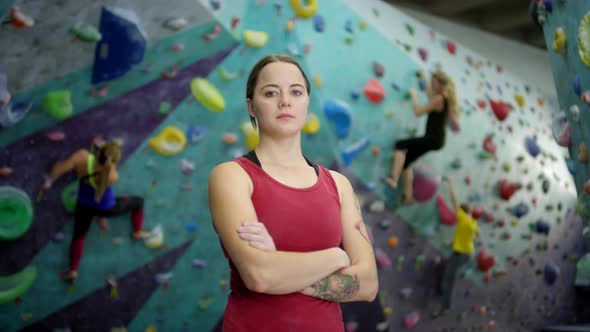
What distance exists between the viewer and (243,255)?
107 cm

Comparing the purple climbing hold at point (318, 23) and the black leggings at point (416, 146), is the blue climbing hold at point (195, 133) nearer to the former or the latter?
the purple climbing hold at point (318, 23)

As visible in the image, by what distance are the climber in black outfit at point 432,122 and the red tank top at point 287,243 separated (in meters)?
3.09

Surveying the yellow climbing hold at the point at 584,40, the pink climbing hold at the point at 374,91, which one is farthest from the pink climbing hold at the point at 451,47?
the yellow climbing hold at the point at 584,40

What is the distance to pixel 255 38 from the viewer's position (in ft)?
11.7

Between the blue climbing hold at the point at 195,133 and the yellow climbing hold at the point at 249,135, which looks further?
the yellow climbing hold at the point at 249,135

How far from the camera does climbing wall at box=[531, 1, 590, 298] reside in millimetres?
1937

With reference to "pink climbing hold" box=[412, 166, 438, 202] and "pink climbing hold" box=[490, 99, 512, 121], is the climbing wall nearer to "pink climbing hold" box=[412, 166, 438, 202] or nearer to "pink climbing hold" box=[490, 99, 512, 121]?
"pink climbing hold" box=[412, 166, 438, 202]

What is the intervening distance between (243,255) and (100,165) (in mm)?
2281

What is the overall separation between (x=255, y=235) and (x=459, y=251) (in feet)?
12.6

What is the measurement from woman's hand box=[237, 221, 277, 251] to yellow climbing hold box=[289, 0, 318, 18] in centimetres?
295

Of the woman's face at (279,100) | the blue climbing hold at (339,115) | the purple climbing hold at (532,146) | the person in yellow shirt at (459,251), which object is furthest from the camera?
the purple climbing hold at (532,146)

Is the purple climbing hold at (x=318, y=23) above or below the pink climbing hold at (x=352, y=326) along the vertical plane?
above

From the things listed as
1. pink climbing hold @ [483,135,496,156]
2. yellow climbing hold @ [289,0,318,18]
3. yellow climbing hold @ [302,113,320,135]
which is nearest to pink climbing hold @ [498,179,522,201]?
pink climbing hold @ [483,135,496,156]

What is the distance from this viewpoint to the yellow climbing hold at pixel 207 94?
3381 mm
